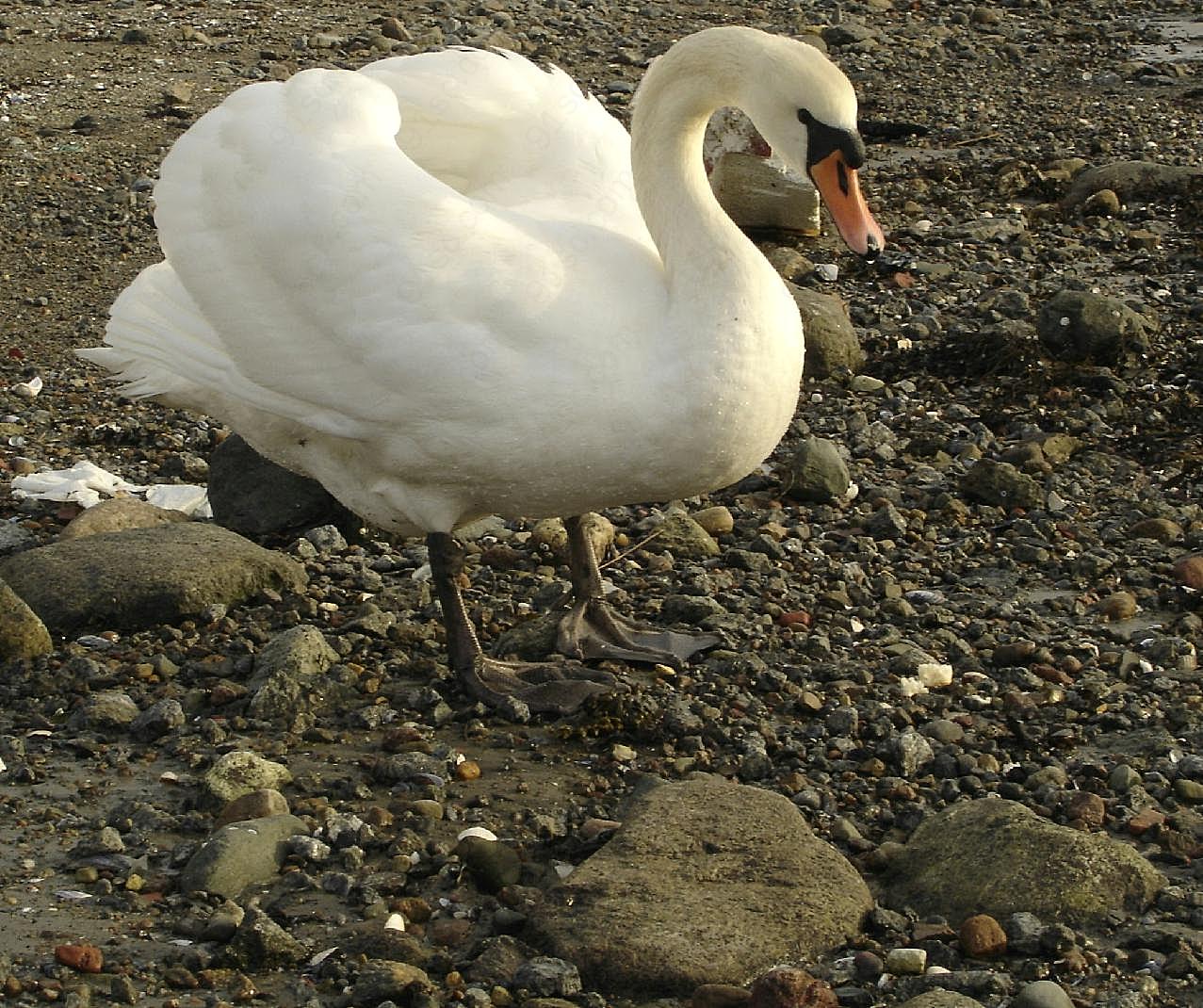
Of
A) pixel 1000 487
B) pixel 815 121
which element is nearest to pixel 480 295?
pixel 815 121

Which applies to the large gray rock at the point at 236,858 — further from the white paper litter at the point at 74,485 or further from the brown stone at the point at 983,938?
the white paper litter at the point at 74,485

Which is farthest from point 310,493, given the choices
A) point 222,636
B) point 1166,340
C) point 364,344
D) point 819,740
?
point 1166,340

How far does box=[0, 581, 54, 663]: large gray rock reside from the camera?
5641 mm

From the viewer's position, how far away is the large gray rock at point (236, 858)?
4.44 metres

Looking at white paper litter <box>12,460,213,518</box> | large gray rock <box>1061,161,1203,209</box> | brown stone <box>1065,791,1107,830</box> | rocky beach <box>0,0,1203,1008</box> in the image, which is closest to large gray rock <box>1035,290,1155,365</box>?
rocky beach <box>0,0,1203,1008</box>

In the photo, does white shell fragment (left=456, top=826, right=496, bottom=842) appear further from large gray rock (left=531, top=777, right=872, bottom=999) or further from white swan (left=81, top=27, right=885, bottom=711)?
white swan (left=81, top=27, right=885, bottom=711)

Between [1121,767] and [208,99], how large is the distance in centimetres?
827

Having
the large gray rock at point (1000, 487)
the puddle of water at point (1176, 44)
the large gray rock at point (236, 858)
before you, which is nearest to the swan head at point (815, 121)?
the large gray rock at point (1000, 487)

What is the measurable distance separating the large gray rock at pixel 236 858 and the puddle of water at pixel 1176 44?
36.9ft

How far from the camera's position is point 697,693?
562 centimetres

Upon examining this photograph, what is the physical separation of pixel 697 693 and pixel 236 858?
5.37 feet

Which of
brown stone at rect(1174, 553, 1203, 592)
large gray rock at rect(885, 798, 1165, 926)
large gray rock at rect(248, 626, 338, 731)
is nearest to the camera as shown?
large gray rock at rect(885, 798, 1165, 926)

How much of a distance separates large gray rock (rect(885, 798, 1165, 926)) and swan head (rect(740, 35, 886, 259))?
1.73 metres

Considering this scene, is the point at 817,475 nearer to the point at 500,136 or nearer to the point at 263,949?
the point at 500,136
